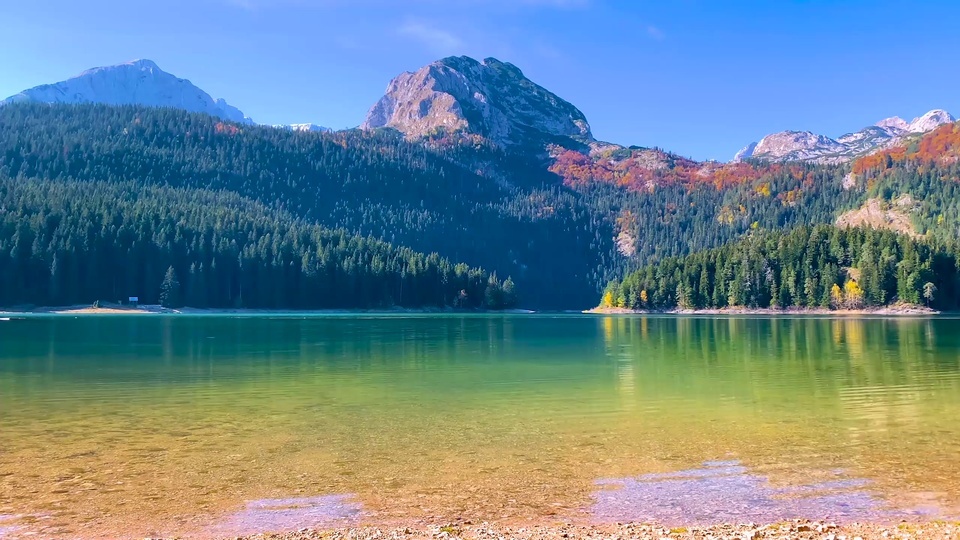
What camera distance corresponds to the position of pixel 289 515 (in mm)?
14562

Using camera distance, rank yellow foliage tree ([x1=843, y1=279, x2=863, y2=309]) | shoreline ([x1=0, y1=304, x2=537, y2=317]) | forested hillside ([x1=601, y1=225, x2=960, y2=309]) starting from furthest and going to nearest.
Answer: yellow foliage tree ([x1=843, y1=279, x2=863, y2=309]) → forested hillside ([x1=601, y1=225, x2=960, y2=309]) → shoreline ([x1=0, y1=304, x2=537, y2=317])

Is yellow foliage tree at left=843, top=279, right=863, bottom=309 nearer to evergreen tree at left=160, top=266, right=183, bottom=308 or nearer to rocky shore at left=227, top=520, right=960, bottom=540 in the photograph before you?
evergreen tree at left=160, top=266, right=183, bottom=308

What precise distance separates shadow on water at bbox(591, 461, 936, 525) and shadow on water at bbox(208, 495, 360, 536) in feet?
17.3

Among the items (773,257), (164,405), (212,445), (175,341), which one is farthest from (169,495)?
(773,257)

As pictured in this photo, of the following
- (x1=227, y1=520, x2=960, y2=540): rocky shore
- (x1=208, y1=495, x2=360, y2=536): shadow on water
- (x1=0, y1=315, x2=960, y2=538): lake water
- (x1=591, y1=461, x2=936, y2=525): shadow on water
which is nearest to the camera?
(x1=227, y1=520, x2=960, y2=540): rocky shore

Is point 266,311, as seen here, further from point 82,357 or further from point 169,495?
point 169,495

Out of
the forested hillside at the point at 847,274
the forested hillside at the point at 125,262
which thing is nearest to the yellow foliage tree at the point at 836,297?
the forested hillside at the point at 847,274

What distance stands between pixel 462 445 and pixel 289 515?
7.80 meters

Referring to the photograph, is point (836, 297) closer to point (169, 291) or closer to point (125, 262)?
point (169, 291)

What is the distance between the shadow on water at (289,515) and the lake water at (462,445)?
0.19ft

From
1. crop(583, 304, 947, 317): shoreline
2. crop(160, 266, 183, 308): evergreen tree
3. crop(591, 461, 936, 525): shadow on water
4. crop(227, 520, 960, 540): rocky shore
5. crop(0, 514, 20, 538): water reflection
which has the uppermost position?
crop(160, 266, 183, 308): evergreen tree

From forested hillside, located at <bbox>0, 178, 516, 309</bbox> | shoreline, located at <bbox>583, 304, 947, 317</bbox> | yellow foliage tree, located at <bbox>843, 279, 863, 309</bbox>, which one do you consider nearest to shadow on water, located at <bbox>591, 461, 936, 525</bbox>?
shoreline, located at <bbox>583, 304, 947, 317</bbox>

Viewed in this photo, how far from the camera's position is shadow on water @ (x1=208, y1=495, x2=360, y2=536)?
13852mm

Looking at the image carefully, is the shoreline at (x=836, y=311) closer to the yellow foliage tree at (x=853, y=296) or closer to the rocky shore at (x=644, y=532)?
the yellow foliage tree at (x=853, y=296)
